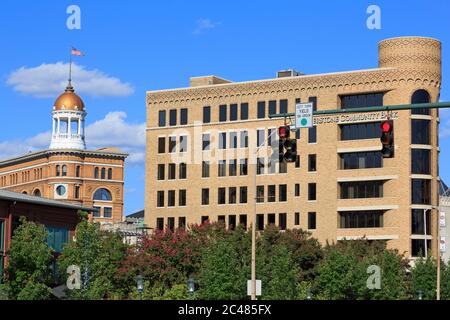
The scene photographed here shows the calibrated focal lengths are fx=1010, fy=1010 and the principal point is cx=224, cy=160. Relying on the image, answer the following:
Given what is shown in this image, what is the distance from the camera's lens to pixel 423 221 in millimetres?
98625

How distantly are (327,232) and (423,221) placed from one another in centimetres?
946

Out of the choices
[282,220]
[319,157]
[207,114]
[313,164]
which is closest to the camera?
[319,157]

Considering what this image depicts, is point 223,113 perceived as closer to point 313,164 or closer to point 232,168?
point 232,168

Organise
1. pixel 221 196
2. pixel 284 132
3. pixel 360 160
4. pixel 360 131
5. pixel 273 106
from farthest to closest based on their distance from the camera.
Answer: pixel 221 196, pixel 273 106, pixel 360 131, pixel 360 160, pixel 284 132

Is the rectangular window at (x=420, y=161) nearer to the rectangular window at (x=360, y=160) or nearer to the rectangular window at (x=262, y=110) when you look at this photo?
the rectangular window at (x=360, y=160)

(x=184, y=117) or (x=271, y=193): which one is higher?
(x=184, y=117)

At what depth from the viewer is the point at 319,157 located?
10212cm

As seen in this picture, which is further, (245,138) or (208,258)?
(245,138)

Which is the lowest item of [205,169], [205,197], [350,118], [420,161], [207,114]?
[205,197]

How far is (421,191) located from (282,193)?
1404 centimetres

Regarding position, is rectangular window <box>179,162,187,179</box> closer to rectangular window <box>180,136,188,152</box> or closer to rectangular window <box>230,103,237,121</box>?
rectangular window <box>180,136,188,152</box>

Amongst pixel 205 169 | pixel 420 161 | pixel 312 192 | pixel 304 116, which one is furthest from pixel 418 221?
pixel 304 116
